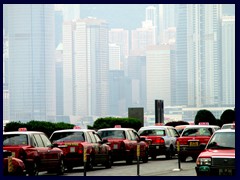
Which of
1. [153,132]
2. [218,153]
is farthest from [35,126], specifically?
[218,153]

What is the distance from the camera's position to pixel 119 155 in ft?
108

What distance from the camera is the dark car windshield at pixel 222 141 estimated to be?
22.7 m

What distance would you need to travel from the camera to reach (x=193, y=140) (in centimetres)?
3447

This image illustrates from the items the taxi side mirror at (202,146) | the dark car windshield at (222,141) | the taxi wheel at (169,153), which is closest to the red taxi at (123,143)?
the taxi side mirror at (202,146)

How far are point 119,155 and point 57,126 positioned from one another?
33.9ft

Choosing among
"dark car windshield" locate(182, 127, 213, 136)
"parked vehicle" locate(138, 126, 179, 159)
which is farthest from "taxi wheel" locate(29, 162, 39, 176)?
"parked vehicle" locate(138, 126, 179, 159)

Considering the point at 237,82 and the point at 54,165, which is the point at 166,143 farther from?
the point at 237,82

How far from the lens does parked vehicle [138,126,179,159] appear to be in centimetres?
3778

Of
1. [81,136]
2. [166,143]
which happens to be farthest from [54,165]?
[166,143]

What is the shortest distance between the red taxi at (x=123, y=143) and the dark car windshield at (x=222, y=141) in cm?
936

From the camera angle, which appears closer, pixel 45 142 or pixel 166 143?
pixel 45 142

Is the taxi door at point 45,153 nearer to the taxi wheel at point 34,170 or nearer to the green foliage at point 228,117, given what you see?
the taxi wheel at point 34,170

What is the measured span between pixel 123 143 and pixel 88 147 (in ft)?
15.1

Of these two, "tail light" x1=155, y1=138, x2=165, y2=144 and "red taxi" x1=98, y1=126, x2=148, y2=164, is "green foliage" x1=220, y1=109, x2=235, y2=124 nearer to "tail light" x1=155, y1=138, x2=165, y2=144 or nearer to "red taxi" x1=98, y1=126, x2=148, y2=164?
"tail light" x1=155, y1=138, x2=165, y2=144
